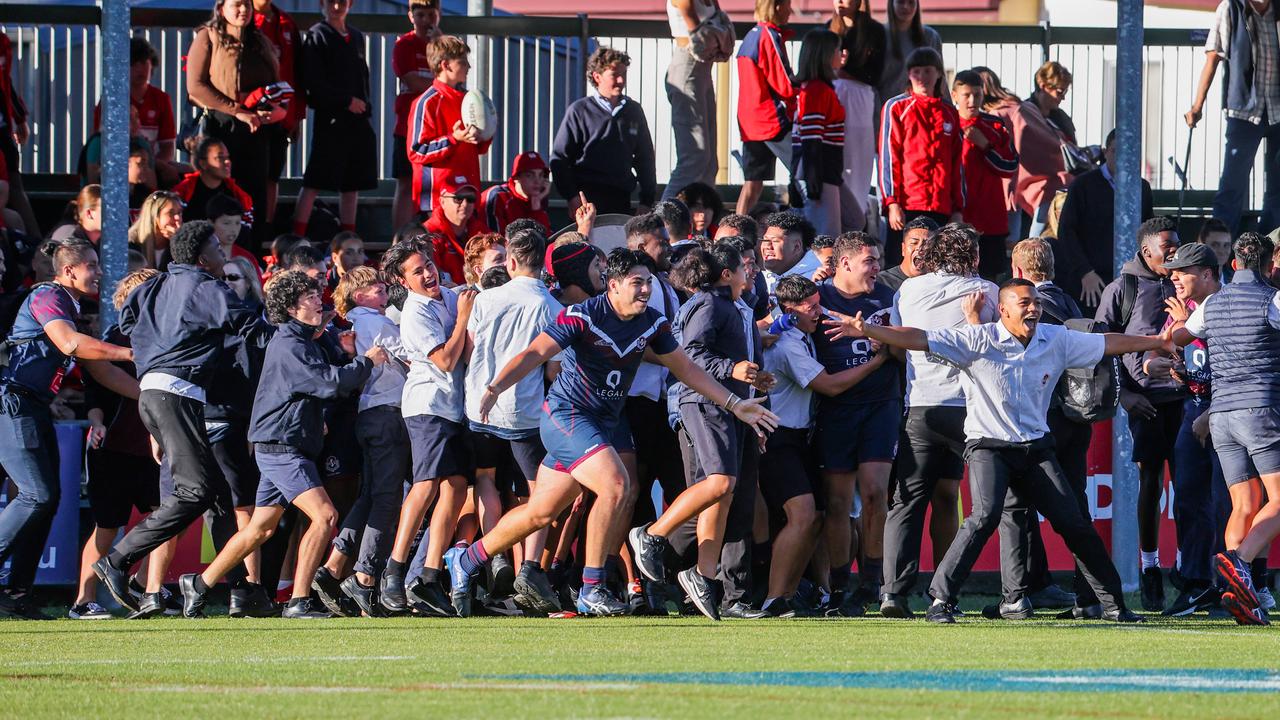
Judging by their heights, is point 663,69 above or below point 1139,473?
above

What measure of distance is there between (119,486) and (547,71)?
7165mm

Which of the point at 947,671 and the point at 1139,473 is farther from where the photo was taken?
the point at 1139,473

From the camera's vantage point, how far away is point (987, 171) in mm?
13859

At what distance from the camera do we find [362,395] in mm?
10375

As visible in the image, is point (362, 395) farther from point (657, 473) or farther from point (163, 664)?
point (163, 664)

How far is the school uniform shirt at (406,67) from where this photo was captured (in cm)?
1442

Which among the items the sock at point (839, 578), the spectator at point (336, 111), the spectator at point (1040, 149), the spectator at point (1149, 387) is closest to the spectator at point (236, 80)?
the spectator at point (336, 111)

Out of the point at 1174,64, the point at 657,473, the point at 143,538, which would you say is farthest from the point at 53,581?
the point at 1174,64

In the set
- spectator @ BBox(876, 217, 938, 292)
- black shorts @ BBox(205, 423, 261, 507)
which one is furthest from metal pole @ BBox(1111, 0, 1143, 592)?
black shorts @ BBox(205, 423, 261, 507)

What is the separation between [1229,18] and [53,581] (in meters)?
9.53

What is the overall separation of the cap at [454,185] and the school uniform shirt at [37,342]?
3319 mm

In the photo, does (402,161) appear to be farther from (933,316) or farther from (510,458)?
(933,316)

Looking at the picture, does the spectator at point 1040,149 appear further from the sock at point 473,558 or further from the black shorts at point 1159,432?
the sock at point 473,558

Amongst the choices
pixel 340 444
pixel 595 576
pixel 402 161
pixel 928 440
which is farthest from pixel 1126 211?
pixel 402 161
